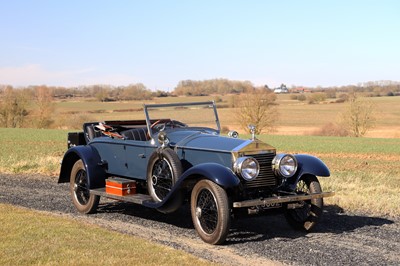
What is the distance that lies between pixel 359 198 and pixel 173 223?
3468 mm

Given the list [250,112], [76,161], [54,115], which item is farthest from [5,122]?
[76,161]

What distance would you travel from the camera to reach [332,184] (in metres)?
11.4

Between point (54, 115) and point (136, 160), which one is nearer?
point (136, 160)

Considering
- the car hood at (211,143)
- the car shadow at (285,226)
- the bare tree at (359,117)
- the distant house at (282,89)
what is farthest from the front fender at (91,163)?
the distant house at (282,89)

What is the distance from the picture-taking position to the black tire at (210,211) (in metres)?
6.54

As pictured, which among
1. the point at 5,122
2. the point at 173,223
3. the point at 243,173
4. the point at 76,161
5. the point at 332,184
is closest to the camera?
the point at 243,173

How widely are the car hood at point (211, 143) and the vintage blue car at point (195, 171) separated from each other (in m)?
0.01

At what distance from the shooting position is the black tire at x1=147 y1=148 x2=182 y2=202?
288 inches

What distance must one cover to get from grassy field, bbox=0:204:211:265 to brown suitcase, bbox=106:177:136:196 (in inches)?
29.0

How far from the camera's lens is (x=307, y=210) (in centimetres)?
756

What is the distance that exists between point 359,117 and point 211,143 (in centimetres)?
4790

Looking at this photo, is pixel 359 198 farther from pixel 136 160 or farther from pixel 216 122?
pixel 136 160

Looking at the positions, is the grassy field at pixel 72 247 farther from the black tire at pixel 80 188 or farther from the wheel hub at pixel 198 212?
the black tire at pixel 80 188

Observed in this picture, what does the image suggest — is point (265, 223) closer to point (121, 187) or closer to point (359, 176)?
point (121, 187)
